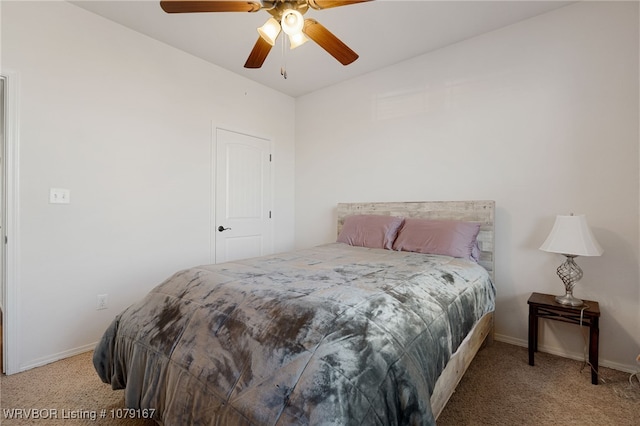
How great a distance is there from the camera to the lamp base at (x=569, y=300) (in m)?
2.07

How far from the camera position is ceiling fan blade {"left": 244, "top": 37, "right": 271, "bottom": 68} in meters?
1.94

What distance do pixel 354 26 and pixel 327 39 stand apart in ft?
2.86

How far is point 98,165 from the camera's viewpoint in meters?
2.44

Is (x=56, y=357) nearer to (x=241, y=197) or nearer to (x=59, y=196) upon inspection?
(x=59, y=196)

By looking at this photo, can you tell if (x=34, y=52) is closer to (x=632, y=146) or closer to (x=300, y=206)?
(x=300, y=206)

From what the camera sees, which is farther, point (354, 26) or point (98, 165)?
point (354, 26)

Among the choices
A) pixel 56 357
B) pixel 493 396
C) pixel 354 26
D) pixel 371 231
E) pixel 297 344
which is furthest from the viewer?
pixel 371 231

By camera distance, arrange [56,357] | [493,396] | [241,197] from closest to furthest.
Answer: [493,396]
[56,357]
[241,197]

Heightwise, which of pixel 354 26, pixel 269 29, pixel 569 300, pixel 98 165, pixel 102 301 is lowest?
pixel 102 301

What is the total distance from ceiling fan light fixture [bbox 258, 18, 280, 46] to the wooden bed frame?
2.00 metres

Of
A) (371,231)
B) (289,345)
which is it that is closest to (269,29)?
(289,345)

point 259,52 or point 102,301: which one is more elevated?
point 259,52

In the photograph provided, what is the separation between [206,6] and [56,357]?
8.81ft

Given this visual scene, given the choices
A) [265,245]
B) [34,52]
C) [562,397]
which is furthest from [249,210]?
[562,397]
